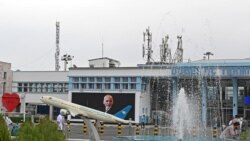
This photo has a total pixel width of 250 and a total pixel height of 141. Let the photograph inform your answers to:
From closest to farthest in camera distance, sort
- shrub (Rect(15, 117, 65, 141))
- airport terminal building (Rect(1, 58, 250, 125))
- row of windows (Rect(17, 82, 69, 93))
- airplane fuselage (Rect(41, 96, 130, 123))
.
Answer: shrub (Rect(15, 117, 65, 141))
airplane fuselage (Rect(41, 96, 130, 123))
airport terminal building (Rect(1, 58, 250, 125))
row of windows (Rect(17, 82, 69, 93))

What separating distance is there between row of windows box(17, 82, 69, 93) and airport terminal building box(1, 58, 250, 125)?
2.19 ft

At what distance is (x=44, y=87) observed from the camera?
6038 cm

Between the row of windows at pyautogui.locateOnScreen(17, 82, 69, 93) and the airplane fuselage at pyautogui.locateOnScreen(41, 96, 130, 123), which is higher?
the row of windows at pyautogui.locateOnScreen(17, 82, 69, 93)

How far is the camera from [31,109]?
5972 cm

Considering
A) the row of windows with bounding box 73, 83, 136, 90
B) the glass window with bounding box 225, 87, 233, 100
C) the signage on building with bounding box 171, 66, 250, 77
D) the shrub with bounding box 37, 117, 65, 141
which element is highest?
the signage on building with bounding box 171, 66, 250, 77

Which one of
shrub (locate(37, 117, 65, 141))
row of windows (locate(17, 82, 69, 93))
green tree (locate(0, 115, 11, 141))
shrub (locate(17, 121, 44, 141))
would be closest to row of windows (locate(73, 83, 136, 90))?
row of windows (locate(17, 82, 69, 93))

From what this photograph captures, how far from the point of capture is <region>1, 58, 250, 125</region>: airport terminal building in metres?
48.5

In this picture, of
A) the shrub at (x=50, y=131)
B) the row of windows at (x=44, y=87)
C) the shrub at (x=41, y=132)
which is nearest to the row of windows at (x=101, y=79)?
the row of windows at (x=44, y=87)

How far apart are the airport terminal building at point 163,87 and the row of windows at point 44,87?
669 millimetres

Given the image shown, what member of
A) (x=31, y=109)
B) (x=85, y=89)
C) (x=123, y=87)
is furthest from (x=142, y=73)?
(x=31, y=109)

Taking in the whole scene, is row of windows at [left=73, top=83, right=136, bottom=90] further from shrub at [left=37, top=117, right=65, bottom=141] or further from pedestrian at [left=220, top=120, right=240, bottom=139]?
shrub at [left=37, top=117, right=65, bottom=141]

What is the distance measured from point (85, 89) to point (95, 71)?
7.76 feet

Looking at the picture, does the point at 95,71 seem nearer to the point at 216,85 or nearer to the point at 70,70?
the point at 70,70

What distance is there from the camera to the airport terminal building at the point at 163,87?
48.5 metres
